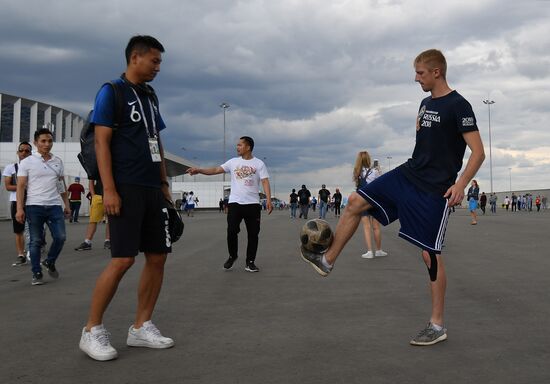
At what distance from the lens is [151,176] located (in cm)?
365

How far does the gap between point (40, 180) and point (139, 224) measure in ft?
12.8

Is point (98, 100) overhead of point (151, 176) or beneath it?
overhead

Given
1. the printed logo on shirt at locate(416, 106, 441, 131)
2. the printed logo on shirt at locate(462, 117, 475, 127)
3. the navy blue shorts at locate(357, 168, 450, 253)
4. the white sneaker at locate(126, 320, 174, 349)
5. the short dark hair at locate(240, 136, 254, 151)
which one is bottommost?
the white sneaker at locate(126, 320, 174, 349)

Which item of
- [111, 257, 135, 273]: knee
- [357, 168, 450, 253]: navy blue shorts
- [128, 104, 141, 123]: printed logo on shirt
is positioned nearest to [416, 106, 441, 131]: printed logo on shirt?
[357, 168, 450, 253]: navy blue shorts

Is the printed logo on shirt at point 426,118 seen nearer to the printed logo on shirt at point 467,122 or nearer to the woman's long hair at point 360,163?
the printed logo on shirt at point 467,122

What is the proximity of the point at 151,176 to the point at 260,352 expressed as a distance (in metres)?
1.31

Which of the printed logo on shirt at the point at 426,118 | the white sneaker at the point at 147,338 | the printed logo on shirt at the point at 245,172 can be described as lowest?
the white sneaker at the point at 147,338

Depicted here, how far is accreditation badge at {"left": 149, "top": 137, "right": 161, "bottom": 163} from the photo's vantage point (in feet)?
12.0

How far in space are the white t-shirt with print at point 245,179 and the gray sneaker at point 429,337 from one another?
4414 millimetres

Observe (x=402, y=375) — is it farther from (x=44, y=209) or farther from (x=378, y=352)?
(x=44, y=209)

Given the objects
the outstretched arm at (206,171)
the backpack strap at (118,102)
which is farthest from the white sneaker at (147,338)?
the outstretched arm at (206,171)

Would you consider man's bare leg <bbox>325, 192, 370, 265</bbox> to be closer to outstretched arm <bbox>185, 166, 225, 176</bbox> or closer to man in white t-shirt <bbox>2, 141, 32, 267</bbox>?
outstretched arm <bbox>185, 166, 225, 176</bbox>

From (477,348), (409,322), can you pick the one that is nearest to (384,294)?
(409,322)

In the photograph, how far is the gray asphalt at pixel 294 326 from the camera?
310cm
